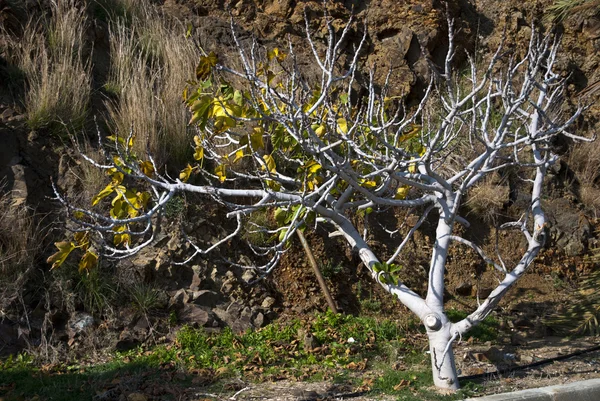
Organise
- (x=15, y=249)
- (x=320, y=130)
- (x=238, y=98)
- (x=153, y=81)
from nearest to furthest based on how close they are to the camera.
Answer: (x=238, y=98), (x=320, y=130), (x=15, y=249), (x=153, y=81)

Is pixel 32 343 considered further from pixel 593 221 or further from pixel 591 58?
pixel 591 58

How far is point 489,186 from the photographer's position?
31.5 feet

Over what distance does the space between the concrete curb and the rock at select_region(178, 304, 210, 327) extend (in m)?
2.96

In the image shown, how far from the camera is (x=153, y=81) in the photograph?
9.13m

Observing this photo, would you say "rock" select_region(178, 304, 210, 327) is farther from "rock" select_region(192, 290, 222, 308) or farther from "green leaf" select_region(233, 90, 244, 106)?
"green leaf" select_region(233, 90, 244, 106)

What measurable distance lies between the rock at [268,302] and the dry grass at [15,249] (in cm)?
239

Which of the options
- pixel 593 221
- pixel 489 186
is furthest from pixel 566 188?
pixel 489 186

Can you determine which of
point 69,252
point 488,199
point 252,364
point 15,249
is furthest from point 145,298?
point 488,199

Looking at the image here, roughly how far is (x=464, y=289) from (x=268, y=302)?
8.59ft

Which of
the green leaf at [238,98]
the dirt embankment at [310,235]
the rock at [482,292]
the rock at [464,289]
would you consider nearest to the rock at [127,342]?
the dirt embankment at [310,235]

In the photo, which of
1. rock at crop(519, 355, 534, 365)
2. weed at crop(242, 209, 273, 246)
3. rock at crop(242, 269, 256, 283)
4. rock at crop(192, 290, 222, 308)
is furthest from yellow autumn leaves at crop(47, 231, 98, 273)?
rock at crop(519, 355, 534, 365)

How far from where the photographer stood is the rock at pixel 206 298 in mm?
7324

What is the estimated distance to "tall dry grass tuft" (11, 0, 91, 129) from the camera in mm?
8164

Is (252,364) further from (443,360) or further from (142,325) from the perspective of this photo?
(443,360)
